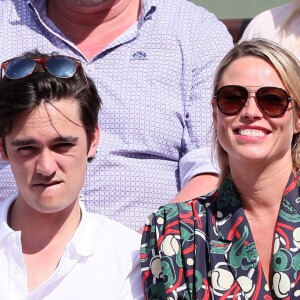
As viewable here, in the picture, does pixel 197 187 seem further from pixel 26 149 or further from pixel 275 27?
pixel 275 27

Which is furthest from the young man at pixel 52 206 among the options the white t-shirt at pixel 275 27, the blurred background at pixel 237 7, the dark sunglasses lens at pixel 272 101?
the blurred background at pixel 237 7

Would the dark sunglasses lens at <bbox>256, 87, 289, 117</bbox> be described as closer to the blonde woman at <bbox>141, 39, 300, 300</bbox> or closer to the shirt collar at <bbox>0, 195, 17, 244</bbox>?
the blonde woman at <bbox>141, 39, 300, 300</bbox>

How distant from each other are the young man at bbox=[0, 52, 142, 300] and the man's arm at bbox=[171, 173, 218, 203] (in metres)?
0.42

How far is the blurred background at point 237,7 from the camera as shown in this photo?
176 inches

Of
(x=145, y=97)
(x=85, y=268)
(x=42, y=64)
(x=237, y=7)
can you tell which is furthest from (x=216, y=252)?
(x=237, y=7)

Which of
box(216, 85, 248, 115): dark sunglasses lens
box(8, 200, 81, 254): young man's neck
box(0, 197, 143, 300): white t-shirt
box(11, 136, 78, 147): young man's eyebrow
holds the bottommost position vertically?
box(0, 197, 143, 300): white t-shirt

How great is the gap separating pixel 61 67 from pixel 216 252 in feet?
2.22

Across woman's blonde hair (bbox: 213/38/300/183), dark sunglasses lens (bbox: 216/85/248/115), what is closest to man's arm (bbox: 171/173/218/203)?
woman's blonde hair (bbox: 213/38/300/183)

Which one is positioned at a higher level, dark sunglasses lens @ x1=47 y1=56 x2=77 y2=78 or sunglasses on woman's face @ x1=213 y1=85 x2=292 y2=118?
dark sunglasses lens @ x1=47 y1=56 x2=77 y2=78

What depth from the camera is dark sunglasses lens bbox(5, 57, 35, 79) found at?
254 cm

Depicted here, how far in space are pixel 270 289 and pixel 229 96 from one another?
1.74 ft

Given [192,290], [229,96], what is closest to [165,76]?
[229,96]

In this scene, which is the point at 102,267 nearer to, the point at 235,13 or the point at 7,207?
the point at 7,207

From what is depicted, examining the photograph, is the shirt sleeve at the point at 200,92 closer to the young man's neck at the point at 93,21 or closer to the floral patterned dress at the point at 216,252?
the young man's neck at the point at 93,21
